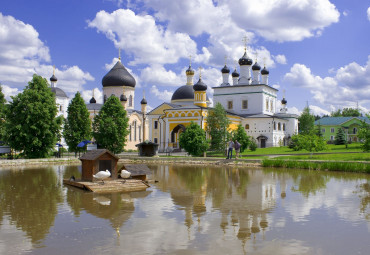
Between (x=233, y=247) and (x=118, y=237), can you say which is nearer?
(x=233, y=247)

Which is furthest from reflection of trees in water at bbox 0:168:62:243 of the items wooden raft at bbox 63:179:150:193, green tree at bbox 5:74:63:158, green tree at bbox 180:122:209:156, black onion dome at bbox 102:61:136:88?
black onion dome at bbox 102:61:136:88

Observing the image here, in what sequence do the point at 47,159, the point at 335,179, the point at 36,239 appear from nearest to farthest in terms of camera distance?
the point at 36,239 < the point at 335,179 < the point at 47,159

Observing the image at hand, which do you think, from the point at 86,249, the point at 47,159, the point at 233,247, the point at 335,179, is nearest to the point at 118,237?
the point at 86,249

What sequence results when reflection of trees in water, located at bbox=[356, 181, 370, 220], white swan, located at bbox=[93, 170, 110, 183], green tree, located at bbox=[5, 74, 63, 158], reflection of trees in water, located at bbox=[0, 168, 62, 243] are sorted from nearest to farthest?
reflection of trees in water, located at bbox=[0, 168, 62, 243]
reflection of trees in water, located at bbox=[356, 181, 370, 220]
white swan, located at bbox=[93, 170, 110, 183]
green tree, located at bbox=[5, 74, 63, 158]

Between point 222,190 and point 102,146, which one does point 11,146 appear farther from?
point 222,190

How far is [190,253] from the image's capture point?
21.5 ft

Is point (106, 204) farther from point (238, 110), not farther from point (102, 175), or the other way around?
point (238, 110)

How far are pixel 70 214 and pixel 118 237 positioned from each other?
2.60 meters

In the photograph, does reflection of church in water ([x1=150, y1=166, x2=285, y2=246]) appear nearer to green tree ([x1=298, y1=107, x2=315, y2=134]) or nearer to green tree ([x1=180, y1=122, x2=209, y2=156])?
green tree ([x1=180, y1=122, x2=209, y2=156])

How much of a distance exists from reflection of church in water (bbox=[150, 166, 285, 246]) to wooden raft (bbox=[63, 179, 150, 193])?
3.43ft

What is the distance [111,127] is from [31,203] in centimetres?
2194

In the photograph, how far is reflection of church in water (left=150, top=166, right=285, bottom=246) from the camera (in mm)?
8477

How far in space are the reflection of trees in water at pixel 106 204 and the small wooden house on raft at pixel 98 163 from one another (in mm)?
1009

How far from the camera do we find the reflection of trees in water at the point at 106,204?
9.32 metres
